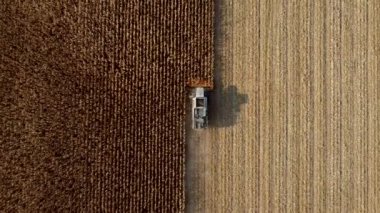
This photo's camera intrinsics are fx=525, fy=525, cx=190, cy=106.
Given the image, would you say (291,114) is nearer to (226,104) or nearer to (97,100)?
(226,104)

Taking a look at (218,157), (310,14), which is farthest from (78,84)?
(310,14)

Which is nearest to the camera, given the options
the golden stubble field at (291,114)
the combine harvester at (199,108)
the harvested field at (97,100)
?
the harvested field at (97,100)

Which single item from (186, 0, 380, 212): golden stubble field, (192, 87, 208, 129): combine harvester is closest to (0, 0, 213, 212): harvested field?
(192, 87, 208, 129): combine harvester

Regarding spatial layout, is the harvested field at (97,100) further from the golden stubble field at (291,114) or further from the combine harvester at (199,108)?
the golden stubble field at (291,114)

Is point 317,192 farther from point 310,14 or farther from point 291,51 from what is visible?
point 310,14

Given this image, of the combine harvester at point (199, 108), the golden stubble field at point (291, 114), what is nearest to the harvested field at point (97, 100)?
the combine harvester at point (199, 108)

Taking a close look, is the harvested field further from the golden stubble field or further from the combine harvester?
the golden stubble field
